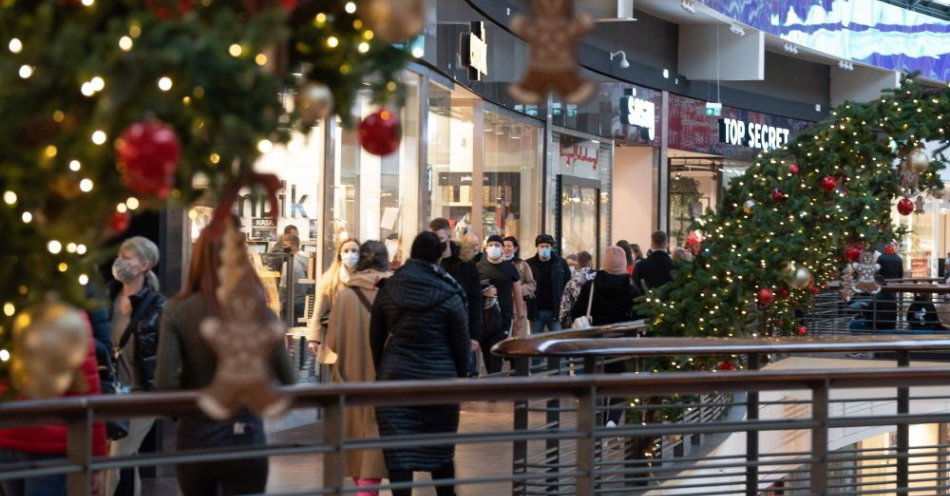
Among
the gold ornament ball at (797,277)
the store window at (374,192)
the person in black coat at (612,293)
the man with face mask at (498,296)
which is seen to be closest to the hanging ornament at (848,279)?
the person in black coat at (612,293)

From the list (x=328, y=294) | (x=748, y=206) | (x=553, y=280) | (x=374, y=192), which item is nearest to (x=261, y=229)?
(x=328, y=294)

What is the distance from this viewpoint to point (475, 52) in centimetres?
1664

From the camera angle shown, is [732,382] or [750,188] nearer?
[732,382]

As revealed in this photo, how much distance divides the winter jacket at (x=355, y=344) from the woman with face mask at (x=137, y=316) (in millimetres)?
1090

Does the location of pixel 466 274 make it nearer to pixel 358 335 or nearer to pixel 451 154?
pixel 358 335

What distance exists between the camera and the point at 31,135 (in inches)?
95.4

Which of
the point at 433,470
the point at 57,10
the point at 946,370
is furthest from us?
the point at 433,470

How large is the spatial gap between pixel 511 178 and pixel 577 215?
3.86 m

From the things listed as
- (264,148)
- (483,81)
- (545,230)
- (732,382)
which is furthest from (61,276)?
(545,230)

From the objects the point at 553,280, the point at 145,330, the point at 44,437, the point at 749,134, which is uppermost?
the point at 749,134

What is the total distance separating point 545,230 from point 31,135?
19.9 metres

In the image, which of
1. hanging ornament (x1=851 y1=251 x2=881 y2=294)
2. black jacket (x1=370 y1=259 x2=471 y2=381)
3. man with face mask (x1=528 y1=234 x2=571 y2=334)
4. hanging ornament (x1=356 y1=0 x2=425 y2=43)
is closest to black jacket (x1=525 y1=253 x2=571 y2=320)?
man with face mask (x1=528 y1=234 x2=571 y2=334)

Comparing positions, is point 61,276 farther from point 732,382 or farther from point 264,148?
point 732,382

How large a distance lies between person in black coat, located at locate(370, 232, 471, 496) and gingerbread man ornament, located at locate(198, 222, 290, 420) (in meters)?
4.48
